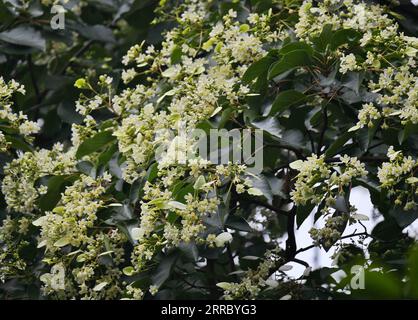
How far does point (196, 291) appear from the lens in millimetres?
2443

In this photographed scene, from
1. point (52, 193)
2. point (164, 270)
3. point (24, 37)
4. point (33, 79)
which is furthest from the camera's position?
point (33, 79)

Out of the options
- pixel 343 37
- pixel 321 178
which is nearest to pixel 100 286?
pixel 321 178

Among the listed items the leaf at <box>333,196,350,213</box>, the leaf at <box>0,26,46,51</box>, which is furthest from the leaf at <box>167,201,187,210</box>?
the leaf at <box>0,26,46,51</box>

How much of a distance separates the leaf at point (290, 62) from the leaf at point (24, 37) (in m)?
1.17

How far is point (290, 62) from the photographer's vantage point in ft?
7.02

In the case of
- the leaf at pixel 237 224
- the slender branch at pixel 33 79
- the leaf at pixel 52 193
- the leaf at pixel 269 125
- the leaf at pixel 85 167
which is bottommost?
the leaf at pixel 237 224

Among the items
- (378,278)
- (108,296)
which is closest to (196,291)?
(108,296)

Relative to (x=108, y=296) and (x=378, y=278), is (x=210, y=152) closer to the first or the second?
(x=108, y=296)

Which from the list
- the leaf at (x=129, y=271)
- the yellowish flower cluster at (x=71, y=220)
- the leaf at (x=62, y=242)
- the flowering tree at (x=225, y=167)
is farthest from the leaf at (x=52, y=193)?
the leaf at (x=129, y=271)

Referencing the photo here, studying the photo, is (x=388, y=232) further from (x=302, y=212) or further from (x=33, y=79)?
(x=33, y=79)

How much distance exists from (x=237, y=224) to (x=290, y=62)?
0.48m

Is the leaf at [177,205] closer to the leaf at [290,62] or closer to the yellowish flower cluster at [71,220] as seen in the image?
the yellowish flower cluster at [71,220]

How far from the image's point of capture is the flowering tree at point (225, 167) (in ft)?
6.73

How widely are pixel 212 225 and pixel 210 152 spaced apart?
21 cm
